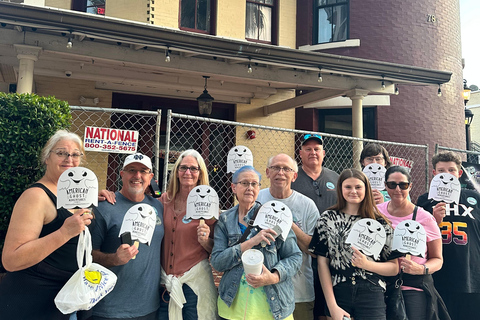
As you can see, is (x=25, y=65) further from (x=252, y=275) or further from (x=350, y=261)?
(x=350, y=261)

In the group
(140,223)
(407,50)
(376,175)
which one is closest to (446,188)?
(376,175)

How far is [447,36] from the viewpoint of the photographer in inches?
444

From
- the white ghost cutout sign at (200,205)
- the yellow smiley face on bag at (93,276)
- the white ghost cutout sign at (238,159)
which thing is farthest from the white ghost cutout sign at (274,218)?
the white ghost cutout sign at (238,159)

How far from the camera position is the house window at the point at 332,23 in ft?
36.2

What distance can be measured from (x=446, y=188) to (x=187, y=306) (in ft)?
8.63

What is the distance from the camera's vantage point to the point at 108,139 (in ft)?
12.9

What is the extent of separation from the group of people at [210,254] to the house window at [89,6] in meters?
7.89

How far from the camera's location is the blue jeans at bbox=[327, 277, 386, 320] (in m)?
2.81

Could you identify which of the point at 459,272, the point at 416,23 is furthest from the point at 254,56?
the point at 416,23

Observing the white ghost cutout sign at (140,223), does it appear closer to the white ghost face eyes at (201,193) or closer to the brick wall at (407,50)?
the white ghost face eyes at (201,193)

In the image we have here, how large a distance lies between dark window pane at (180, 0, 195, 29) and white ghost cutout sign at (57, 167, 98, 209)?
8160mm

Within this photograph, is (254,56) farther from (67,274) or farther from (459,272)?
(67,274)

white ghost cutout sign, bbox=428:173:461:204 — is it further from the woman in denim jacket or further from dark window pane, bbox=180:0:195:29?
dark window pane, bbox=180:0:195:29

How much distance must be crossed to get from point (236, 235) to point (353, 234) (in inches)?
33.6
